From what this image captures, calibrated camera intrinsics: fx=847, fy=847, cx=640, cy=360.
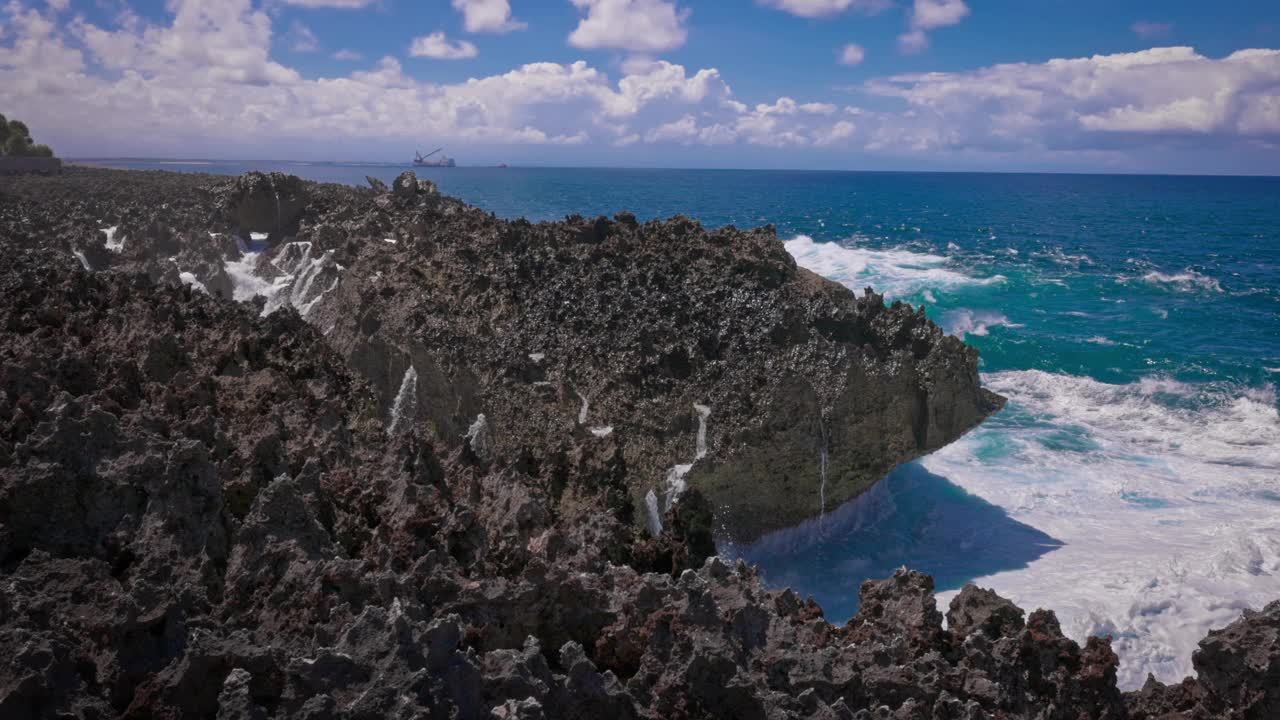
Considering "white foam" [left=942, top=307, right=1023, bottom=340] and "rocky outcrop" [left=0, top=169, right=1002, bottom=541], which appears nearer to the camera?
"rocky outcrop" [left=0, top=169, right=1002, bottom=541]

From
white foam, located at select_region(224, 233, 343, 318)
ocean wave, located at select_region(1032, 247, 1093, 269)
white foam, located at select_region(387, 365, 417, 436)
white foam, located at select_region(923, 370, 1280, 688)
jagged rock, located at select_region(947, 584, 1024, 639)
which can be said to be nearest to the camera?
jagged rock, located at select_region(947, 584, 1024, 639)

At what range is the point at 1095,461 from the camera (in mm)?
19328

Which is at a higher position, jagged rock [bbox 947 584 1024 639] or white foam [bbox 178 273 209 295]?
white foam [bbox 178 273 209 295]

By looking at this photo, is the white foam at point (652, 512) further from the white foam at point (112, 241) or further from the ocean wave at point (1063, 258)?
the ocean wave at point (1063, 258)

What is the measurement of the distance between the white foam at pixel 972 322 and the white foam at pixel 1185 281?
43.0 feet

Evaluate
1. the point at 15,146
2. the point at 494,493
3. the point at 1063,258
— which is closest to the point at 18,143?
the point at 15,146

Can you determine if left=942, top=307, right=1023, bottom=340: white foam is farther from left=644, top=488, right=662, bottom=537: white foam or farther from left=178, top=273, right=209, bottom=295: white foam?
left=178, top=273, right=209, bottom=295: white foam

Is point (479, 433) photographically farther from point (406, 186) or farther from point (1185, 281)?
point (1185, 281)

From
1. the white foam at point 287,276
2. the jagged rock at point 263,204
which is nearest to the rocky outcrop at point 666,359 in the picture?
the white foam at point 287,276

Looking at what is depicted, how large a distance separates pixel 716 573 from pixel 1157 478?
16.0 meters

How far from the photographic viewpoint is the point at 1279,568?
46.7 feet

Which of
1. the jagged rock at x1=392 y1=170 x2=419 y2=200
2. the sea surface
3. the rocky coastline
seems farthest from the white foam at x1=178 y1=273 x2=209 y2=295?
the sea surface

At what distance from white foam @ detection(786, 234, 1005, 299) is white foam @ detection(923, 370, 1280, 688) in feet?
43.0

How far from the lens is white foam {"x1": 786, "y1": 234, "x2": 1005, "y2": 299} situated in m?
39.3
